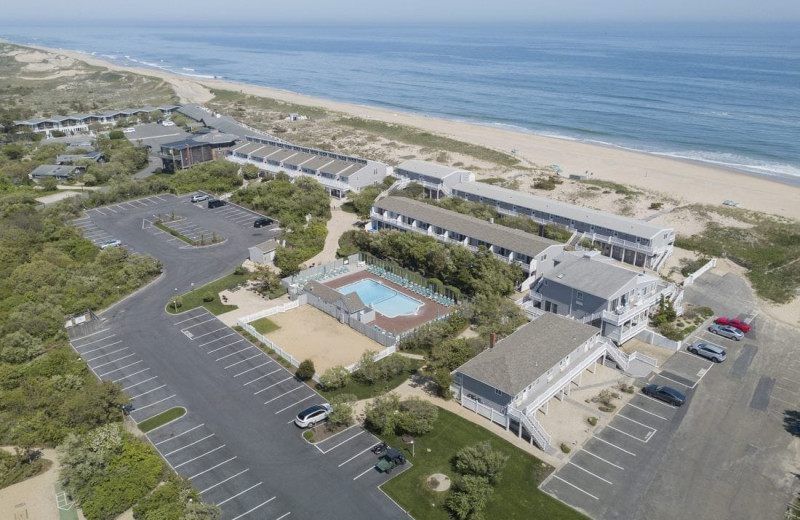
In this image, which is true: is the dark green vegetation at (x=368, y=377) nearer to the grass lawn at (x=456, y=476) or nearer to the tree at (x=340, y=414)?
the tree at (x=340, y=414)

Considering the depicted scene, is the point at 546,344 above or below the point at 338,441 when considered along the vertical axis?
above

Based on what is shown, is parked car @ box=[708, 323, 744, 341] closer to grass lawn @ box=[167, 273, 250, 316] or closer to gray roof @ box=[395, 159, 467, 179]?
gray roof @ box=[395, 159, 467, 179]

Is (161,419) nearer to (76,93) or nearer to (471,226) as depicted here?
(471,226)

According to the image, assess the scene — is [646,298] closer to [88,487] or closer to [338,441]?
[338,441]

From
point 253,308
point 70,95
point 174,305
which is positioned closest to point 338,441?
point 253,308

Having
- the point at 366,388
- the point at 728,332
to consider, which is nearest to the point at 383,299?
the point at 366,388

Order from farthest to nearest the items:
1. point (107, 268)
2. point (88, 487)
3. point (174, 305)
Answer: point (107, 268) < point (174, 305) < point (88, 487)

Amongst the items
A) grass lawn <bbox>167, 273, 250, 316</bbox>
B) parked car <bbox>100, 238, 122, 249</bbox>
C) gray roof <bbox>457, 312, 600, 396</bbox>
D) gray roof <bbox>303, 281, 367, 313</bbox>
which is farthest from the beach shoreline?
parked car <bbox>100, 238, 122, 249</bbox>
